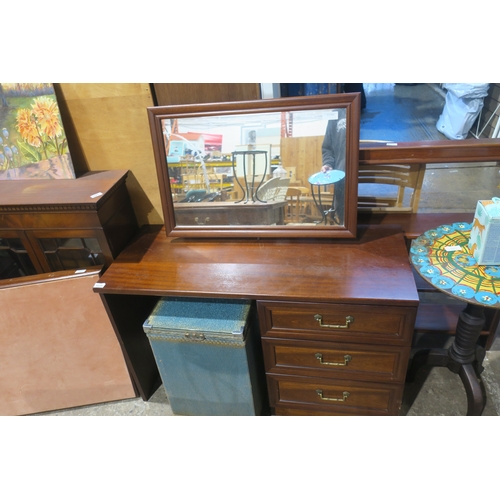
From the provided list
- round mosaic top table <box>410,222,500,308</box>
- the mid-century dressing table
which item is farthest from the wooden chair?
round mosaic top table <box>410,222,500,308</box>

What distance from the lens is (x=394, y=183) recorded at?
1458mm

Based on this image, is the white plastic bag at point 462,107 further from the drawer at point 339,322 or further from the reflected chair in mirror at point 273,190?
the drawer at point 339,322

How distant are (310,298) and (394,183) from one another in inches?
25.8

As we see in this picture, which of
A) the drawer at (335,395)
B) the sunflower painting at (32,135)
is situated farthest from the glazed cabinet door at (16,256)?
the drawer at (335,395)

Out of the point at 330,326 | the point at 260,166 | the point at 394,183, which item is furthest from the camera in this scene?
the point at 394,183

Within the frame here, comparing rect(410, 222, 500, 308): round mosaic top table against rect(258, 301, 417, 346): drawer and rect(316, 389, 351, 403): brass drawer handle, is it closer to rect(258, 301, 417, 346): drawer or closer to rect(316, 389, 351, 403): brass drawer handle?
rect(258, 301, 417, 346): drawer

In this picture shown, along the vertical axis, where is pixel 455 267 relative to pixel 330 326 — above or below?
above

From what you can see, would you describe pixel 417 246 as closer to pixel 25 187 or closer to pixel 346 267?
pixel 346 267

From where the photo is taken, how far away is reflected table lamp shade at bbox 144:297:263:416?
4.17 feet

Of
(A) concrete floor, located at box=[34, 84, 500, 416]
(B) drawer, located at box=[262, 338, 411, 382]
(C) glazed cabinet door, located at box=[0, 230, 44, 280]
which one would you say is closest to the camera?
(B) drawer, located at box=[262, 338, 411, 382]

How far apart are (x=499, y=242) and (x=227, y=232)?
892mm

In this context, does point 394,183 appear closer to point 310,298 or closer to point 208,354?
point 310,298

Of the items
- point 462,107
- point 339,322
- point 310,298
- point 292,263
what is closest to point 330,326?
point 339,322

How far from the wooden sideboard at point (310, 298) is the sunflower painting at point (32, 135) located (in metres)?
0.46
